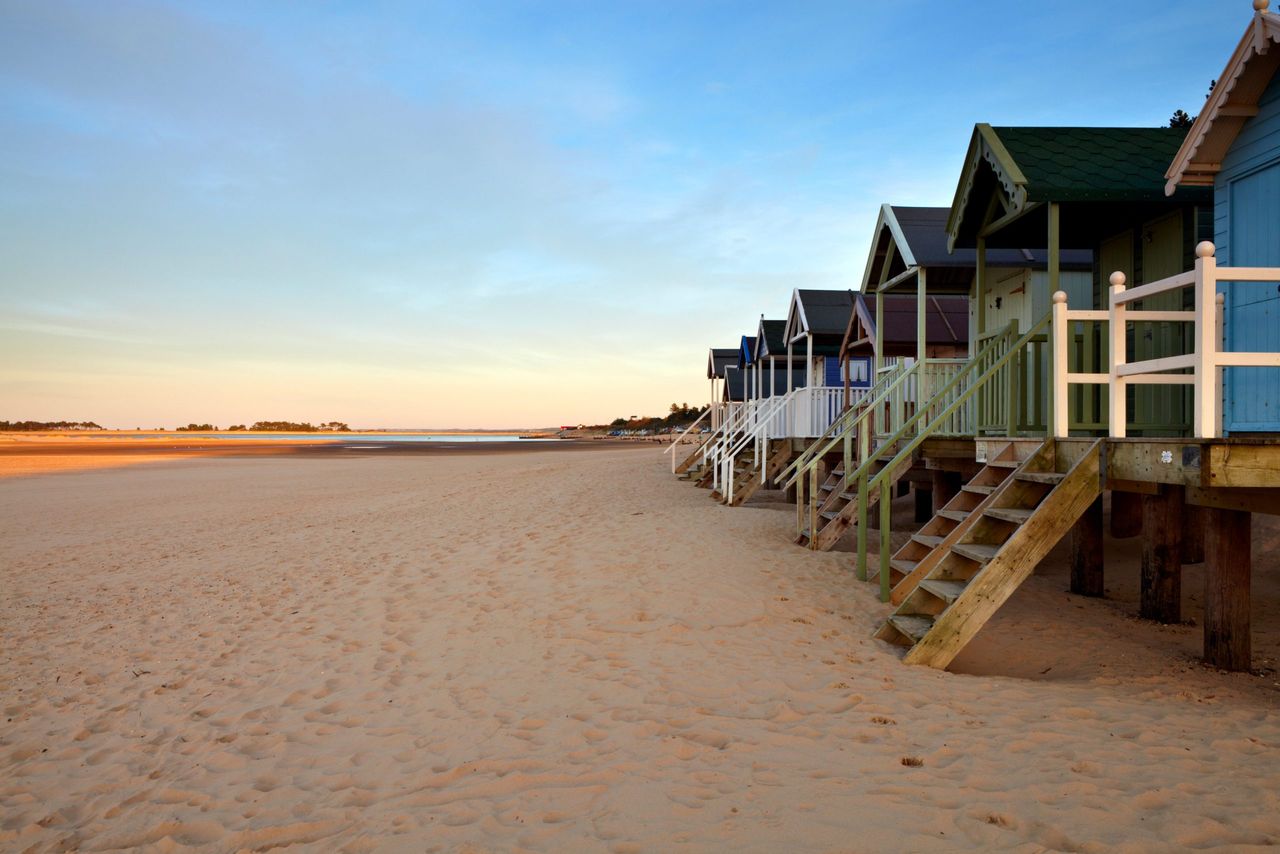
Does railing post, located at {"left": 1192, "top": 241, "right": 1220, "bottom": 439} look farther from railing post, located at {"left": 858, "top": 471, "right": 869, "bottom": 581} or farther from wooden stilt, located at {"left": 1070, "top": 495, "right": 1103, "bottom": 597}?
wooden stilt, located at {"left": 1070, "top": 495, "right": 1103, "bottom": 597}

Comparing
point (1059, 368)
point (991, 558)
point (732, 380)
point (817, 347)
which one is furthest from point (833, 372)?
point (991, 558)

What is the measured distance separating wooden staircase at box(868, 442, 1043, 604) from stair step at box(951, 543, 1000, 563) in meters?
0.68

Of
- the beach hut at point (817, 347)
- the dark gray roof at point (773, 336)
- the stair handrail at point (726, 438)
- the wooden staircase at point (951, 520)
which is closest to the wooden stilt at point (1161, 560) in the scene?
the wooden staircase at point (951, 520)

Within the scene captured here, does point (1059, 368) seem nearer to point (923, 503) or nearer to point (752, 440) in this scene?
point (923, 503)

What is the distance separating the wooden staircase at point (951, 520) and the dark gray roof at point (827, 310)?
12805mm

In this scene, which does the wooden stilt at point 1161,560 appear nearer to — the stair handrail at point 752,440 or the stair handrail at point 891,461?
the stair handrail at point 891,461

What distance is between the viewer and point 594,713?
18.2 feet

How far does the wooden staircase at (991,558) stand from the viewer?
6.29 meters

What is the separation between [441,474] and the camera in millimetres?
28109

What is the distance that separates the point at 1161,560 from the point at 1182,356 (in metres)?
3.54

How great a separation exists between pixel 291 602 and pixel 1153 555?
9.63 metres

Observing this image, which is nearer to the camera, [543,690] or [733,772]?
[733,772]

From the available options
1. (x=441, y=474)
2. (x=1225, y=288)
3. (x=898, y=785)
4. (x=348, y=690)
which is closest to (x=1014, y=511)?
(x=898, y=785)

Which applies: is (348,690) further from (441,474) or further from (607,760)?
(441,474)
